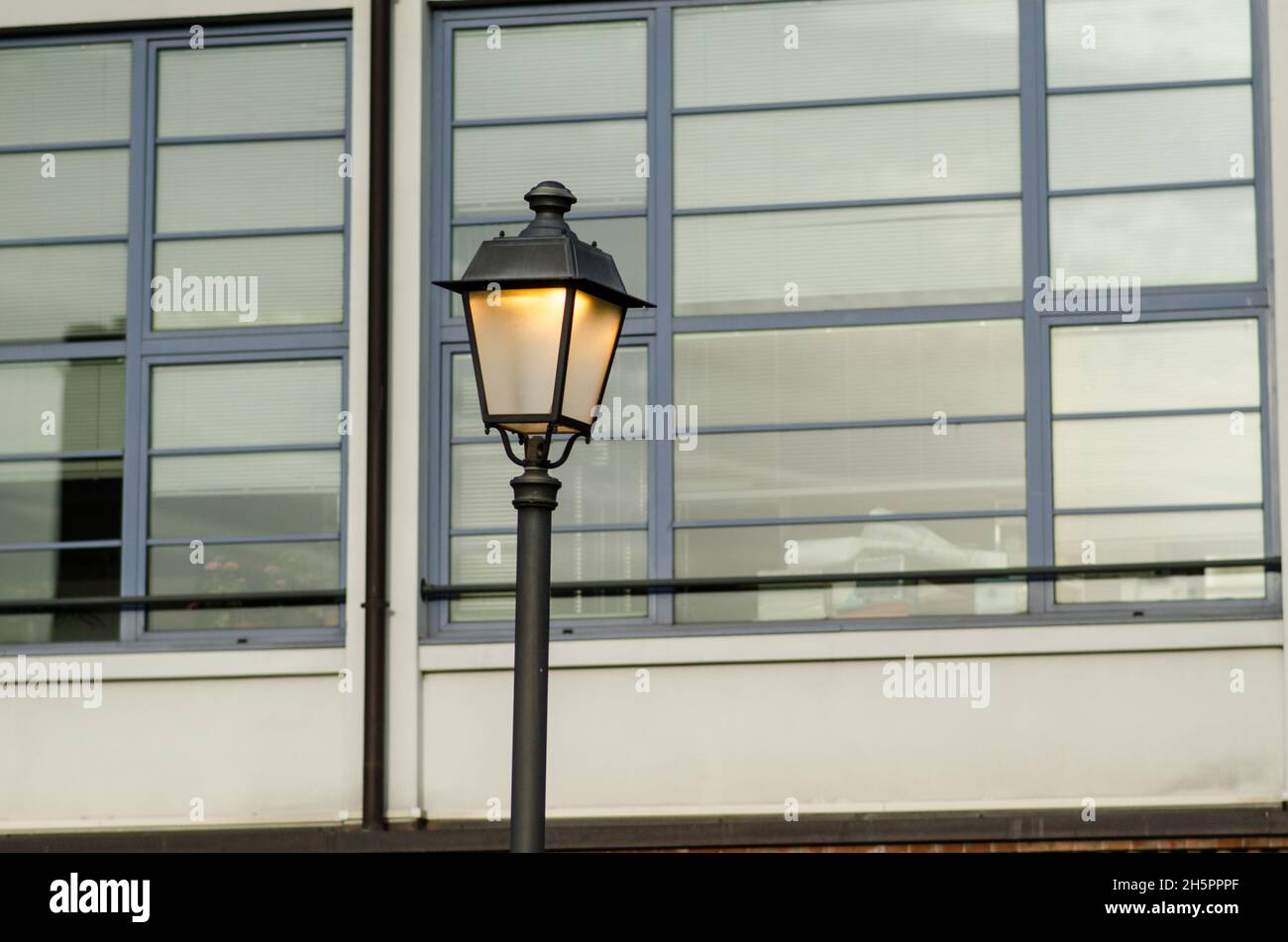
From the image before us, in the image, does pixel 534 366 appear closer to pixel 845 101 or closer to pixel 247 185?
pixel 845 101

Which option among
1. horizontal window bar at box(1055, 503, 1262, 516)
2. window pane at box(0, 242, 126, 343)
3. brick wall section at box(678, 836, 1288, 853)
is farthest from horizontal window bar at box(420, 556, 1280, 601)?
window pane at box(0, 242, 126, 343)

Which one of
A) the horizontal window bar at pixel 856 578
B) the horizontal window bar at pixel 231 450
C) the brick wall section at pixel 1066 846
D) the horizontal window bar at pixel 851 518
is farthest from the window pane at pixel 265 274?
the brick wall section at pixel 1066 846

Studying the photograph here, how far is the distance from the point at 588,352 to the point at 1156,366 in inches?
161

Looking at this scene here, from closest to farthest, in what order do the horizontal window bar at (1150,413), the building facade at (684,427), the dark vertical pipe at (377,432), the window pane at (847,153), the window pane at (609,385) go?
1. the building facade at (684,427)
2. the horizontal window bar at (1150,413)
3. the dark vertical pipe at (377,432)
4. the window pane at (847,153)
5. the window pane at (609,385)

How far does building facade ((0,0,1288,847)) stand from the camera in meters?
8.95

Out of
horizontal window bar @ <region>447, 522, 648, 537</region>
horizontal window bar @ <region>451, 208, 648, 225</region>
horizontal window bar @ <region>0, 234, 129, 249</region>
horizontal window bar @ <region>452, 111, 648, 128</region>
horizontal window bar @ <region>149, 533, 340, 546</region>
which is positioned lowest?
horizontal window bar @ <region>149, 533, 340, 546</region>

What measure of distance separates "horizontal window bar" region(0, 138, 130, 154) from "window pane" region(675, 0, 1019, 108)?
292 centimetres

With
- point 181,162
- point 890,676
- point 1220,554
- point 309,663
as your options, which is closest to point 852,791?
point 890,676

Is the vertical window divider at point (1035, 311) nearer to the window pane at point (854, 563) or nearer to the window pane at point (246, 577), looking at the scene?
the window pane at point (854, 563)

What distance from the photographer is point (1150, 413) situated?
9.12m

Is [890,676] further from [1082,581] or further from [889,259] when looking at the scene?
[889,259]

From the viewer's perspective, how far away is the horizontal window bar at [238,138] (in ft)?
32.3

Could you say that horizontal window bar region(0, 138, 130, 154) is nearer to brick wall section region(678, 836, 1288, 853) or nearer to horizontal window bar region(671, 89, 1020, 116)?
horizontal window bar region(671, 89, 1020, 116)

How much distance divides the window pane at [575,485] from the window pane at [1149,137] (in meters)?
2.49
